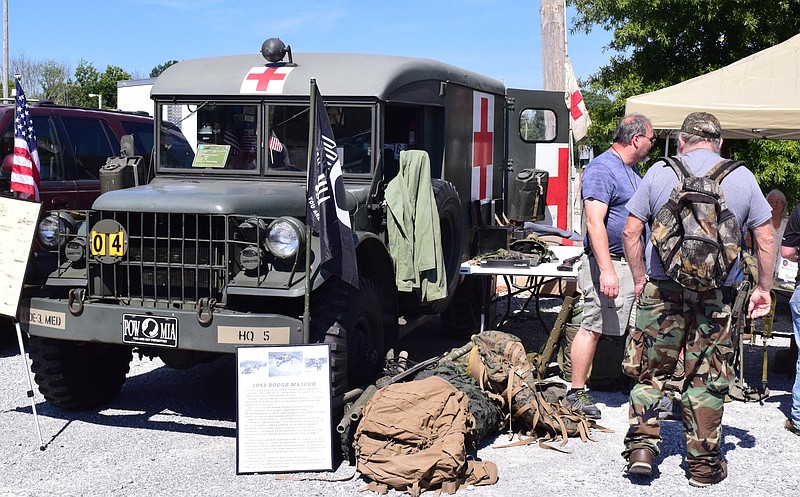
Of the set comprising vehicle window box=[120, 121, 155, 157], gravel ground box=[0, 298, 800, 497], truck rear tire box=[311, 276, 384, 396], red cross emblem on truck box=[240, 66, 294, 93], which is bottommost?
gravel ground box=[0, 298, 800, 497]

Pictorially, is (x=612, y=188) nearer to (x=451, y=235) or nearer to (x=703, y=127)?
(x=703, y=127)

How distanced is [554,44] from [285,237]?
611 cm

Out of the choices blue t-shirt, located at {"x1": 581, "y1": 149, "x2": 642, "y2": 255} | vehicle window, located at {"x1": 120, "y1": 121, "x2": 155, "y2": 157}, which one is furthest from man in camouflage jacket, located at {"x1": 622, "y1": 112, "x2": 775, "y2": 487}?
vehicle window, located at {"x1": 120, "y1": 121, "x2": 155, "y2": 157}

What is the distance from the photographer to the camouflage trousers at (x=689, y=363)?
457cm

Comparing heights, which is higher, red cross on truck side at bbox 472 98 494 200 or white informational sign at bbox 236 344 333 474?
red cross on truck side at bbox 472 98 494 200

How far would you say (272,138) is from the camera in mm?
6082

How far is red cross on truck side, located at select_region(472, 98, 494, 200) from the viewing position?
7.49 meters

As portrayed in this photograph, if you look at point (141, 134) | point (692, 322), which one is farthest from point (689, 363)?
point (141, 134)

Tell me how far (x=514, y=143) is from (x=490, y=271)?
73.7 inches

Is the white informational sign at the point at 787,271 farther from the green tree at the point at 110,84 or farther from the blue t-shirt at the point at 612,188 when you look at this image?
the green tree at the point at 110,84

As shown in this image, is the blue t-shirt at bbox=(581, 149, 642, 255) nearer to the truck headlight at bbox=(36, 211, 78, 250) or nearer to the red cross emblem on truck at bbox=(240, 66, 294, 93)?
the red cross emblem on truck at bbox=(240, 66, 294, 93)

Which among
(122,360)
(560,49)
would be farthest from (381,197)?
(560,49)

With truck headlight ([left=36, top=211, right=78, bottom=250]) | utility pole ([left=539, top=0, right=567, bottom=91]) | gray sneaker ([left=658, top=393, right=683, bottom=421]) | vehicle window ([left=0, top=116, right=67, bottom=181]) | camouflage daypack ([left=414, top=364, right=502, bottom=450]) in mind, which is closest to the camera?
camouflage daypack ([left=414, top=364, right=502, bottom=450])

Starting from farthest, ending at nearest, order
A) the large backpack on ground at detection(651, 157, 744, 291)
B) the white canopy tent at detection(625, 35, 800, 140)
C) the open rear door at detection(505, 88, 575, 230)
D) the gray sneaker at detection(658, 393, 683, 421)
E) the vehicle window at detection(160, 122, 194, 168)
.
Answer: the open rear door at detection(505, 88, 575, 230) < the white canopy tent at detection(625, 35, 800, 140) < the vehicle window at detection(160, 122, 194, 168) < the gray sneaker at detection(658, 393, 683, 421) < the large backpack on ground at detection(651, 157, 744, 291)
